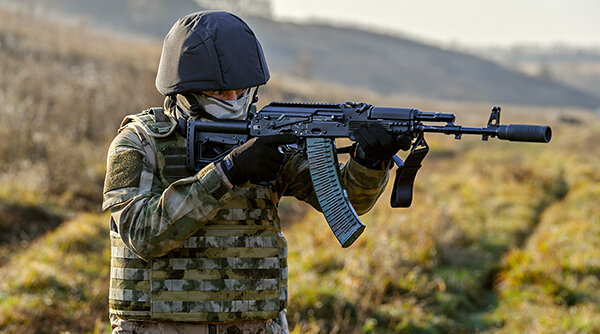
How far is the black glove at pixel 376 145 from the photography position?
107 inches

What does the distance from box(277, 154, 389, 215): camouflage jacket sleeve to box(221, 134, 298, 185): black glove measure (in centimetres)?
42

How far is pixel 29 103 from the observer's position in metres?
9.79

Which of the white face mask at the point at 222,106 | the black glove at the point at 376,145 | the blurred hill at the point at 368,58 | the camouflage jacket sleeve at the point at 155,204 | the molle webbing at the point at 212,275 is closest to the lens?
the camouflage jacket sleeve at the point at 155,204

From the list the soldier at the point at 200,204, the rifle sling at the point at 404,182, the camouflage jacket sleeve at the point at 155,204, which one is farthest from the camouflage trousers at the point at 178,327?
the rifle sling at the point at 404,182

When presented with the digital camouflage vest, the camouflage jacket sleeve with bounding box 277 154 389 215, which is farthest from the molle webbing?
the camouflage jacket sleeve with bounding box 277 154 389 215

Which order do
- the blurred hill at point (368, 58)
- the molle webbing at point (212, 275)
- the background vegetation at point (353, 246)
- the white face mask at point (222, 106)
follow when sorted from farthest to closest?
the blurred hill at point (368, 58)
the background vegetation at point (353, 246)
the white face mask at point (222, 106)
the molle webbing at point (212, 275)

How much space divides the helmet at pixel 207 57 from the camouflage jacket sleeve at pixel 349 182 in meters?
0.47

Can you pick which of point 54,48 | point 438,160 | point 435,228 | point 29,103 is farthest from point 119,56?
point 435,228

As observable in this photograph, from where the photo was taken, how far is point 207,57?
2697mm

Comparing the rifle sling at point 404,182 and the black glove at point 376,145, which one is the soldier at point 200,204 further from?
the rifle sling at point 404,182

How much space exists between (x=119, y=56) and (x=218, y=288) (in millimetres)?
15763

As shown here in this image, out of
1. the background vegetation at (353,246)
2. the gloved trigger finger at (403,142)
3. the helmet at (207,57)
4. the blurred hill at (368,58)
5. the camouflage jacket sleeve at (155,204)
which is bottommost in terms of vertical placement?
the background vegetation at (353,246)

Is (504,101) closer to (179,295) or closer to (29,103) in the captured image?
(29,103)

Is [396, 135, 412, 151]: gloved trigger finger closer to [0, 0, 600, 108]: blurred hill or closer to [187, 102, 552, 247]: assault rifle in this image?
[187, 102, 552, 247]: assault rifle
